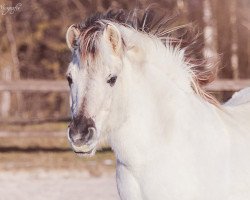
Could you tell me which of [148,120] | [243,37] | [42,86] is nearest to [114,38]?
[148,120]

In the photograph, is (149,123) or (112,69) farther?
(149,123)

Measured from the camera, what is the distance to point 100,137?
3771mm

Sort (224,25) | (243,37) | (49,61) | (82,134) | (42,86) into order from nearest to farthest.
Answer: (82,134), (42,86), (49,61), (224,25), (243,37)

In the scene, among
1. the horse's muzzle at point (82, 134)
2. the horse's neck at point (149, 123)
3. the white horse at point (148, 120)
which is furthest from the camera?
the horse's neck at point (149, 123)

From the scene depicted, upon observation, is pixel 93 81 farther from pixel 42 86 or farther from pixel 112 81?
Answer: pixel 42 86

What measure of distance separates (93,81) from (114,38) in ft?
0.98

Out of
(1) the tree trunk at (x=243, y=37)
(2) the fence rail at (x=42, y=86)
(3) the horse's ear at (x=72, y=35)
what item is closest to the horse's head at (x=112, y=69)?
(3) the horse's ear at (x=72, y=35)

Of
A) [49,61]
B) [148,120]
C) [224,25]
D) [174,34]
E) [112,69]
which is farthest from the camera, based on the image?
[224,25]

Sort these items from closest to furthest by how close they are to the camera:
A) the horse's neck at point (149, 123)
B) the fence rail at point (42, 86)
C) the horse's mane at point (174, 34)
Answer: the horse's neck at point (149, 123) < the horse's mane at point (174, 34) < the fence rail at point (42, 86)

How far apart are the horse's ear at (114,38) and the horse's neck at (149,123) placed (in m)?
0.21

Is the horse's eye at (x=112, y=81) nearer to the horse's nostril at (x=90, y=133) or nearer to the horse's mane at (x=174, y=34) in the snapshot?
the horse's nostril at (x=90, y=133)

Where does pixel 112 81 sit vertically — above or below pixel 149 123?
above

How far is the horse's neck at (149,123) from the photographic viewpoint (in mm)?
3916

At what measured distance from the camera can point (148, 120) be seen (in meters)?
3.95
